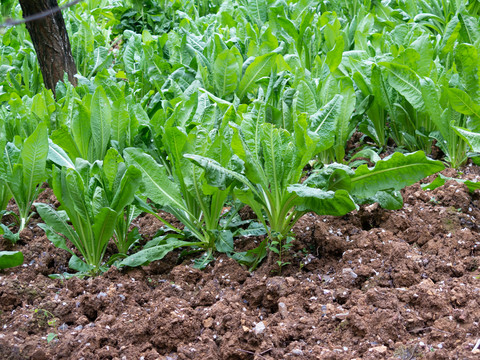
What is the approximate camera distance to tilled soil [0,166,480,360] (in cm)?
180

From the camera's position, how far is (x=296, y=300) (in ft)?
6.68

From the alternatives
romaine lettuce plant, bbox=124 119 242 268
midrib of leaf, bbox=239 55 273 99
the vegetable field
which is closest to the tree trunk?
the vegetable field

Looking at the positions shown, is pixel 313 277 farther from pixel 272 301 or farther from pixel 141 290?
pixel 141 290

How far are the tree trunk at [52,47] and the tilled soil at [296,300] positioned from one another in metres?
1.82

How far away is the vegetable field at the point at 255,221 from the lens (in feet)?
6.14

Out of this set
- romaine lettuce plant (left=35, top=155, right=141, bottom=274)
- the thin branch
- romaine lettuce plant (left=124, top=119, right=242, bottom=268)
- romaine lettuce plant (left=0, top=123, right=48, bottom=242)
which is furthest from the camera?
romaine lettuce plant (left=0, top=123, right=48, bottom=242)

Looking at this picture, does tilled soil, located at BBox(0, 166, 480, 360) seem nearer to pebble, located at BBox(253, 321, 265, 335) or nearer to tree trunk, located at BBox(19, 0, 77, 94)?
pebble, located at BBox(253, 321, 265, 335)

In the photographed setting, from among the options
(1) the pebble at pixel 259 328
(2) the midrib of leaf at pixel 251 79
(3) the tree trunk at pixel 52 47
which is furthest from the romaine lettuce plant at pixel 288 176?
(3) the tree trunk at pixel 52 47

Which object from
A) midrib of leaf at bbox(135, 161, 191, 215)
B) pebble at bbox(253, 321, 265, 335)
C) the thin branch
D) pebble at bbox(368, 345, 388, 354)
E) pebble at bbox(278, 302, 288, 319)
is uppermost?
the thin branch

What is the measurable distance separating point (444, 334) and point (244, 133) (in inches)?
45.4

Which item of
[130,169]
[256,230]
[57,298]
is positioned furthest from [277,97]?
[57,298]

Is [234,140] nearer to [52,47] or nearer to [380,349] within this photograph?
[380,349]

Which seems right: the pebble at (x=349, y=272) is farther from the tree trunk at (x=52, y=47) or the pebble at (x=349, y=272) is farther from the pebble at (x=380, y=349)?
the tree trunk at (x=52, y=47)

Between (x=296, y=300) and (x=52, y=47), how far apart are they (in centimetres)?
289
